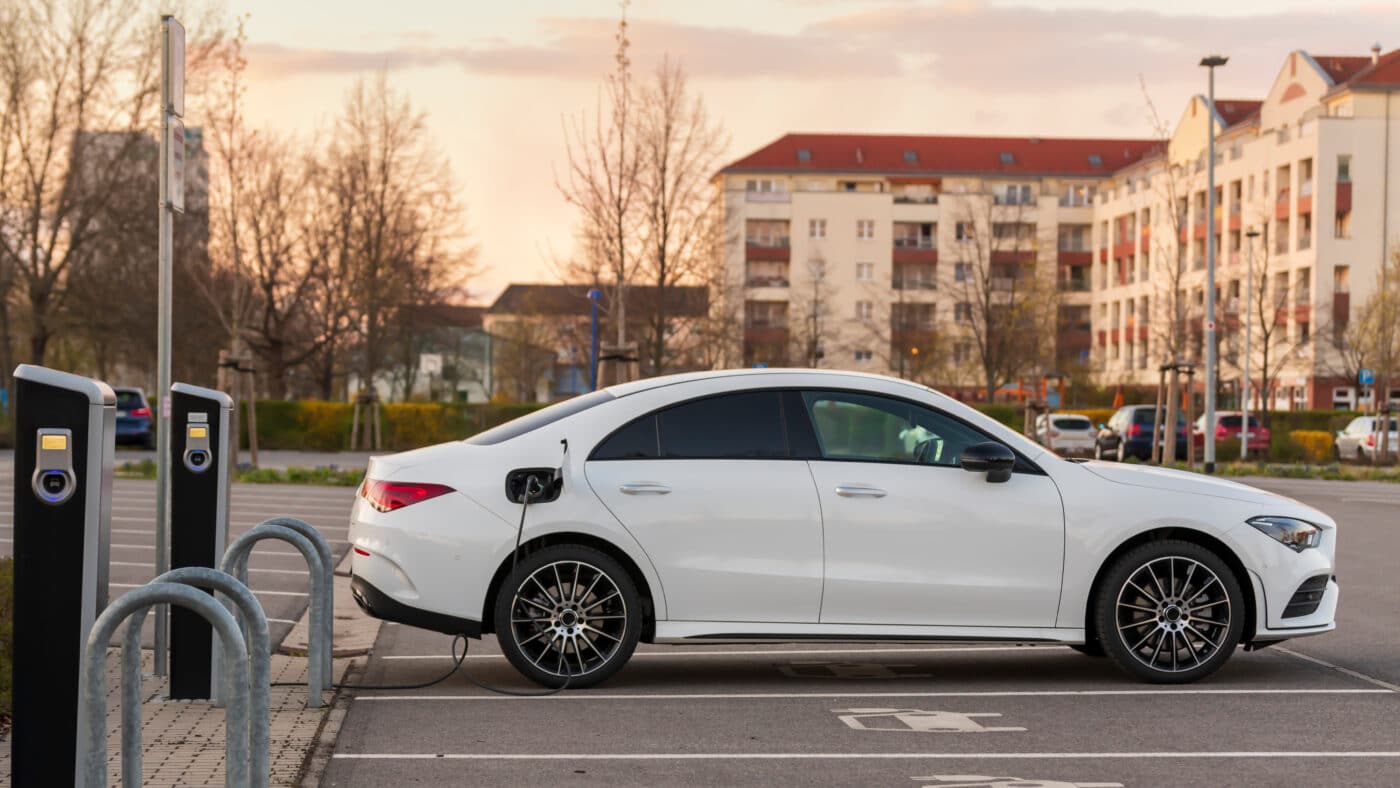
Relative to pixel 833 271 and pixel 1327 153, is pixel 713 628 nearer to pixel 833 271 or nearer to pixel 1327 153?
pixel 1327 153

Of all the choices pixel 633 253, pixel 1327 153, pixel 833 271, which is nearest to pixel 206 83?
pixel 633 253

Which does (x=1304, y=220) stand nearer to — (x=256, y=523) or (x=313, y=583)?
(x=256, y=523)

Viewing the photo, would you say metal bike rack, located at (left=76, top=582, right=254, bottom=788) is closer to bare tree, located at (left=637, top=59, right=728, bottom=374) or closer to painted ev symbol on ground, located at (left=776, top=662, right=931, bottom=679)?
painted ev symbol on ground, located at (left=776, top=662, right=931, bottom=679)

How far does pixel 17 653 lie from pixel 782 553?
417 centimetres

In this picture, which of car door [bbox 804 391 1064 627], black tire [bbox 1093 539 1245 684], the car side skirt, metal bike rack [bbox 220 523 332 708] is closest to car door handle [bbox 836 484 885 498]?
car door [bbox 804 391 1064 627]

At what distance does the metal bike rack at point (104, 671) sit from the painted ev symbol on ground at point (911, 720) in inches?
131

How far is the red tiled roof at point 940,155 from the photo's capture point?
4835 inches

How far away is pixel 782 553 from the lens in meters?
8.67

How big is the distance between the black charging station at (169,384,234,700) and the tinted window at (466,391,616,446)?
4.58 feet

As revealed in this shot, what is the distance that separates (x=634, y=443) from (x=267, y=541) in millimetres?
9581

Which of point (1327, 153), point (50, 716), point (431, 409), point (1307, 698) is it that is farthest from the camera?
point (1327, 153)

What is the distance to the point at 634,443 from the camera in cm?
883

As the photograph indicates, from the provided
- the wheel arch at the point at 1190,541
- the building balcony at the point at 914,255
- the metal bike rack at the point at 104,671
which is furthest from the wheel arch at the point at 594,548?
the building balcony at the point at 914,255

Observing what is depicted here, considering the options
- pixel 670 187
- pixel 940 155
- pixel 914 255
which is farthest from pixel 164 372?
pixel 940 155
